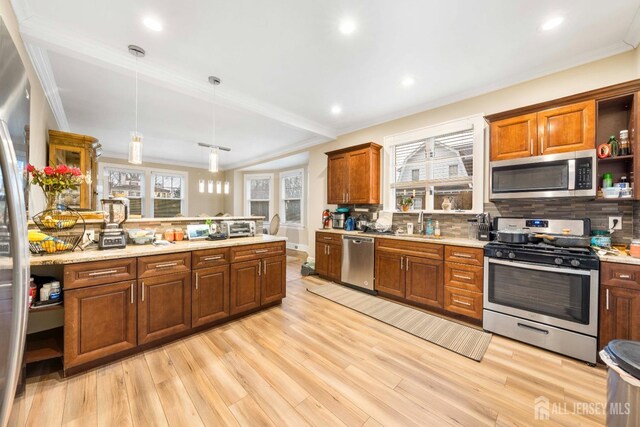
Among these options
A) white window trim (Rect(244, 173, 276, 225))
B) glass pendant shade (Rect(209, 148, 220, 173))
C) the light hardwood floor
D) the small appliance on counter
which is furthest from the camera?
white window trim (Rect(244, 173, 276, 225))

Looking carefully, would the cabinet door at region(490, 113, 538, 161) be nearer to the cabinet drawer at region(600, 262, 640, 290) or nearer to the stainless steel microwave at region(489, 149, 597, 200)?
the stainless steel microwave at region(489, 149, 597, 200)

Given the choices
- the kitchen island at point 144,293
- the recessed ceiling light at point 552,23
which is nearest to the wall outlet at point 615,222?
the recessed ceiling light at point 552,23

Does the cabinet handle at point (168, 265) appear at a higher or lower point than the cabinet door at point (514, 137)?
lower

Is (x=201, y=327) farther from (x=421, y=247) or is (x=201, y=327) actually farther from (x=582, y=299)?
(x=582, y=299)

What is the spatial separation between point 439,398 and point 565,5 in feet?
10.1

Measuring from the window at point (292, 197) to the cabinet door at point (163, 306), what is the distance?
15.8 ft

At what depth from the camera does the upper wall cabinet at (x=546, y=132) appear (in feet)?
7.44

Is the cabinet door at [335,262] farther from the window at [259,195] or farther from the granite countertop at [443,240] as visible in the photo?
the window at [259,195]

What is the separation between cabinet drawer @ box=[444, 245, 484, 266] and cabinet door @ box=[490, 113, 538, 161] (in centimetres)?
109

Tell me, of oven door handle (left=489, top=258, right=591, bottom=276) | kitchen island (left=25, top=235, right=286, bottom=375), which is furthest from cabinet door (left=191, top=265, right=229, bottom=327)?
oven door handle (left=489, top=258, right=591, bottom=276)

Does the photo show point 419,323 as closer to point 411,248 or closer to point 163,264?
point 411,248

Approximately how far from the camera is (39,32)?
201cm

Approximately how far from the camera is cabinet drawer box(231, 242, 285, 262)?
8.89 ft

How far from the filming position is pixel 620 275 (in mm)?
1948
